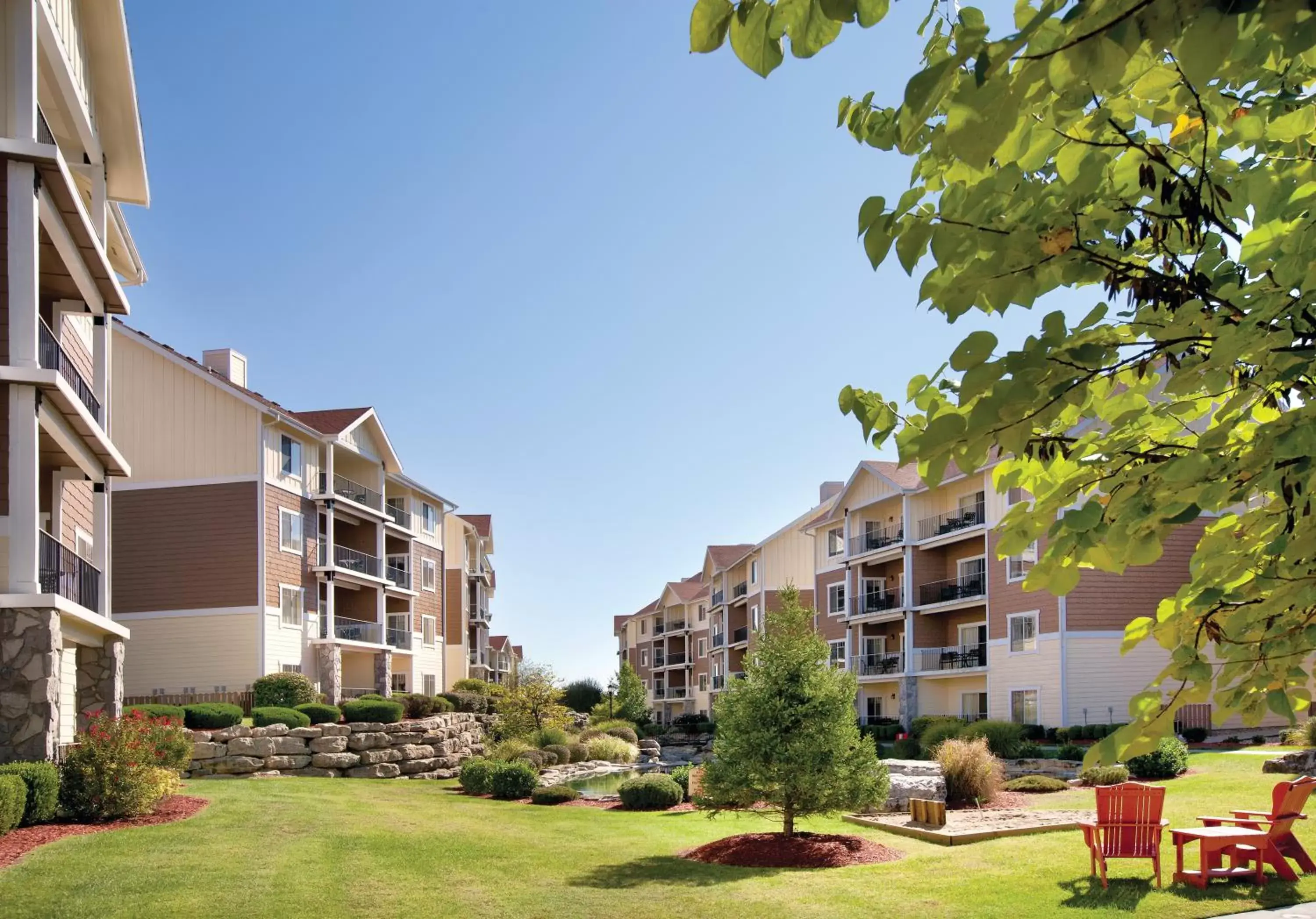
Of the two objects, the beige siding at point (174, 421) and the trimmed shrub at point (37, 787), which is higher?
the beige siding at point (174, 421)

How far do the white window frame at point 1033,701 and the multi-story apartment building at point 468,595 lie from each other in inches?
1145

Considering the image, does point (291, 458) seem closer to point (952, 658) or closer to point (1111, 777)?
point (952, 658)

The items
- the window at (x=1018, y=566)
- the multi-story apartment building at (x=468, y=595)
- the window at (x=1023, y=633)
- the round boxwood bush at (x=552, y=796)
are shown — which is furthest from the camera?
the multi-story apartment building at (x=468, y=595)

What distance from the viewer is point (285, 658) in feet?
125

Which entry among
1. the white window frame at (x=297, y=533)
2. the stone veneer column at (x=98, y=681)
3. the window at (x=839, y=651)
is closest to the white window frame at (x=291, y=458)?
the white window frame at (x=297, y=533)

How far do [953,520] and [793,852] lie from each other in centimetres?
3143

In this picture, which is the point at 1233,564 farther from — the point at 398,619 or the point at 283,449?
the point at 398,619

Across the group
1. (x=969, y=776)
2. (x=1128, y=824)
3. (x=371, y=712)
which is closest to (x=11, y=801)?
(x=1128, y=824)

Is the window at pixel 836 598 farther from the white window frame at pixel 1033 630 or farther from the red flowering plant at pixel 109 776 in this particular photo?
the red flowering plant at pixel 109 776

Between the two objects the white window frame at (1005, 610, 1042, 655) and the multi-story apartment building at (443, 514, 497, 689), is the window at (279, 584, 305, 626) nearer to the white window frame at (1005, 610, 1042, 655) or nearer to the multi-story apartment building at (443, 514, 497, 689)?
the multi-story apartment building at (443, 514, 497, 689)

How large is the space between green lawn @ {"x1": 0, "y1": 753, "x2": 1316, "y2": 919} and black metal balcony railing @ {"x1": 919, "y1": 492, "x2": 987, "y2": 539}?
2442 cm

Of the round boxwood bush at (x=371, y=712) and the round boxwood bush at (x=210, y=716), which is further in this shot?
the round boxwood bush at (x=371, y=712)

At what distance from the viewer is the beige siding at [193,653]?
118 ft

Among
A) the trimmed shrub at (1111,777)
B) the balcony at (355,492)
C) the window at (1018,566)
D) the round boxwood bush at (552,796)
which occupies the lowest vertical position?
the round boxwood bush at (552,796)
